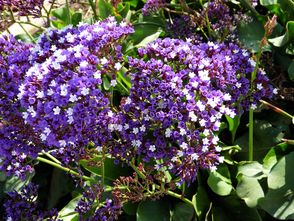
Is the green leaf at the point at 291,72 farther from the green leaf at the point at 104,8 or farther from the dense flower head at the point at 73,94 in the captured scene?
the green leaf at the point at 104,8

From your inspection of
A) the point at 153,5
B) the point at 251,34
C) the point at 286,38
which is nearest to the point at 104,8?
the point at 153,5

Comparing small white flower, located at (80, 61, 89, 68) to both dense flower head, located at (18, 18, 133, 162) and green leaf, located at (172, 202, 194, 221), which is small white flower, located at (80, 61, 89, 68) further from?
green leaf, located at (172, 202, 194, 221)

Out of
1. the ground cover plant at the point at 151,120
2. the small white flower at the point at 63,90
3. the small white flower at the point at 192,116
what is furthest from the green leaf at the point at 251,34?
the small white flower at the point at 63,90

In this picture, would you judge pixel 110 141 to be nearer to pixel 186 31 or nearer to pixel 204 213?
pixel 204 213

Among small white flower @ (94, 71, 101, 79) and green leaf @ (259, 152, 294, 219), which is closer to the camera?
small white flower @ (94, 71, 101, 79)

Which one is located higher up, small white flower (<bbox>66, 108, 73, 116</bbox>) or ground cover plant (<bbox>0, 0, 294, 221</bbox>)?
small white flower (<bbox>66, 108, 73, 116</bbox>)

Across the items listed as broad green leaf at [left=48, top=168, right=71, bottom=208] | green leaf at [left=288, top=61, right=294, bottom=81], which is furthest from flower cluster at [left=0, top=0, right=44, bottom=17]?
green leaf at [left=288, top=61, right=294, bottom=81]

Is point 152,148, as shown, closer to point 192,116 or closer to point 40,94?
point 192,116
